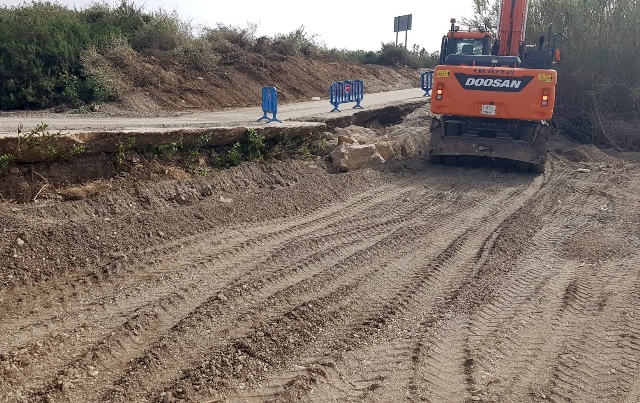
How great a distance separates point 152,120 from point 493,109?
6656 millimetres

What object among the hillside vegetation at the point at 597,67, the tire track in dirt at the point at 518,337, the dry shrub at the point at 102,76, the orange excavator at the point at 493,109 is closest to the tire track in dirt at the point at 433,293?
the tire track in dirt at the point at 518,337

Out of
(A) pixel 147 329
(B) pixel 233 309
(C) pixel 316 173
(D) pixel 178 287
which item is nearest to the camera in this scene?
(A) pixel 147 329

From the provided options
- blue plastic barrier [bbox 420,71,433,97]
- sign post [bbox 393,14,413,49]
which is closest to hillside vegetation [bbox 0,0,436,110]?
blue plastic barrier [bbox 420,71,433,97]

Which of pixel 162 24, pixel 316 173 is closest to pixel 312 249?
pixel 316 173

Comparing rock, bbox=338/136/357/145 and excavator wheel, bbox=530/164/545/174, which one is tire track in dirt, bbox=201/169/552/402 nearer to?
rock, bbox=338/136/357/145

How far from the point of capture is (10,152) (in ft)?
21.9

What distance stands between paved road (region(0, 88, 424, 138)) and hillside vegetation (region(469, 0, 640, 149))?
21.8 feet

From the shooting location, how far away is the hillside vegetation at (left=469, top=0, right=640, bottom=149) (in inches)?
653

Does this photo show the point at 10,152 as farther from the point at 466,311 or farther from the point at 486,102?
the point at 486,102

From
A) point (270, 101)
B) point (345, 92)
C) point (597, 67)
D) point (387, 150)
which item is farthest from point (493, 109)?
point (597, 67)

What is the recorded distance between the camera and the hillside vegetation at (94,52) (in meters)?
13.9

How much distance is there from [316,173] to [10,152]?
5.00 meters

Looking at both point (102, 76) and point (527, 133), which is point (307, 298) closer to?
point (527, 133)

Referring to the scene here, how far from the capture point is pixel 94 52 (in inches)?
603
